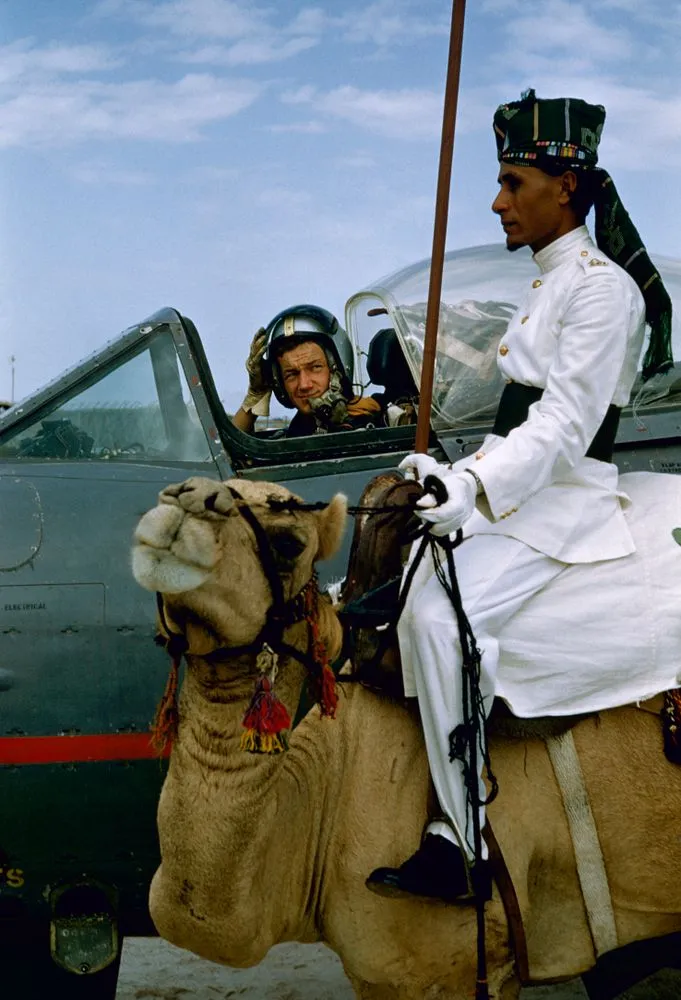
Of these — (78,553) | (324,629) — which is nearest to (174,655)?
(324,629)

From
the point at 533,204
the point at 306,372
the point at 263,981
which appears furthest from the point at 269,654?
the point at 263,981

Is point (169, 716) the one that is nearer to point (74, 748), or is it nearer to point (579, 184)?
point (74, 748)

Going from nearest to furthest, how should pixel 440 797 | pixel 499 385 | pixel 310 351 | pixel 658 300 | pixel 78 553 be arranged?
pixel 440 797, pixel 658 300, pixel 78 553, pixel 499 385, pixel 310 351

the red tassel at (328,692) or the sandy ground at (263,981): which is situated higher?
the red tassel at (328,692)

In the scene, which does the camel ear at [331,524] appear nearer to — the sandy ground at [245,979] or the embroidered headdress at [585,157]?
the embroidered headdress at [585,157]

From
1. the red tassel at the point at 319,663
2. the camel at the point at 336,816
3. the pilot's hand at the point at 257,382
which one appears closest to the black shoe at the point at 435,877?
the camel at the point at 336,816

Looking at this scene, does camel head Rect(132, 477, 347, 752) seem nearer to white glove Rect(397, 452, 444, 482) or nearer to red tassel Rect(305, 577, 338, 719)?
red tassel Rect(305, 577, 338, 719)

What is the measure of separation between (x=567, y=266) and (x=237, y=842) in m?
1.98

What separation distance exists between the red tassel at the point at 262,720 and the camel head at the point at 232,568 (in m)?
0.05

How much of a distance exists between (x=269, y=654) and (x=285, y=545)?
0.27m

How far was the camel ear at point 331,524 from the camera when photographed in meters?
2.95

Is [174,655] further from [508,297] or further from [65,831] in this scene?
[508,297]

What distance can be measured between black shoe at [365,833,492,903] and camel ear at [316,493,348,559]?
913mm

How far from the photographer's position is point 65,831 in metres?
4.01
